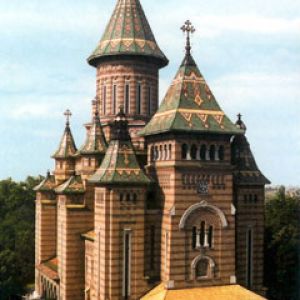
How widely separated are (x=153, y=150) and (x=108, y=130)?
734 cm

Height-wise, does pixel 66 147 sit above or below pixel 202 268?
above

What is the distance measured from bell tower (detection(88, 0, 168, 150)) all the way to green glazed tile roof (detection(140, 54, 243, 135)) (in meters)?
6.76

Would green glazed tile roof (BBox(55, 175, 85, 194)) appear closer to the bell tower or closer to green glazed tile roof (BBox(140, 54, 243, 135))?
the bell tower

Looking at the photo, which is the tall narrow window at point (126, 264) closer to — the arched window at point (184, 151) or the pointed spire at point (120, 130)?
the arched window at point (184, 151)

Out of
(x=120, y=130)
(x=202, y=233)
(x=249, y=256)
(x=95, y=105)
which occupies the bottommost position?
(x=249, y=256)

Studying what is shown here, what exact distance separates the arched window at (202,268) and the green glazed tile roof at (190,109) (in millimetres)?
6827

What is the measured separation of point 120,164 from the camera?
92.2ft

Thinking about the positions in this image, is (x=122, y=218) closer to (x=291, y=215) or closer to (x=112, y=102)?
(x=112, y=102)

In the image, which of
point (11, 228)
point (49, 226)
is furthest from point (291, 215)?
point (11, 228)

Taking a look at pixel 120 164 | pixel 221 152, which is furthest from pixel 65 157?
pixel 221 152

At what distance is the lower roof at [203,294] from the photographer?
87.2ft

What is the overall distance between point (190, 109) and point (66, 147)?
45.5 ft

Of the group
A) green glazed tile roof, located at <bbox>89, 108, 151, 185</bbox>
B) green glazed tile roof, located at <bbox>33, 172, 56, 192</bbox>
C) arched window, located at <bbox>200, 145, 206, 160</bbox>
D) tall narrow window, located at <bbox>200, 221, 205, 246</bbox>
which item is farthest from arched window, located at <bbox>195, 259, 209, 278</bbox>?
green glazed tile roof, located at <bbox>33, 172, 56, 192</bbox>

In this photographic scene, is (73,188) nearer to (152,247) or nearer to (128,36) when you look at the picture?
(152,247)
